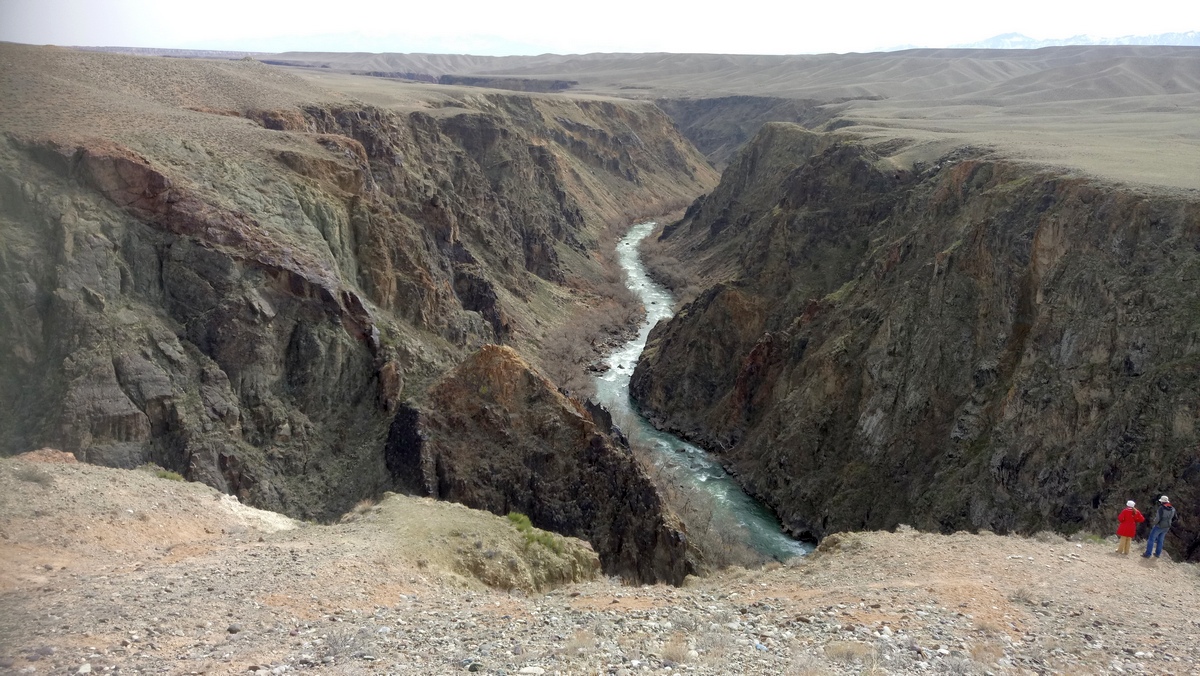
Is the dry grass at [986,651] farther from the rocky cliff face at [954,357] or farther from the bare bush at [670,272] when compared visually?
the bare bush at [670,272]

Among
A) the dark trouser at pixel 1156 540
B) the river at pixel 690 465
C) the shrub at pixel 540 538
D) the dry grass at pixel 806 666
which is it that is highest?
the dry grass at pixel 806 666

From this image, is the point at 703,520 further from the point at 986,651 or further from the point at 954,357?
the point at 986,651

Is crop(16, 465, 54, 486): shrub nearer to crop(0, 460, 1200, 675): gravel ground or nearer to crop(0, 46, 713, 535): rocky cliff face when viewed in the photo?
crop(0, 460, 1200, 675): gravel ground

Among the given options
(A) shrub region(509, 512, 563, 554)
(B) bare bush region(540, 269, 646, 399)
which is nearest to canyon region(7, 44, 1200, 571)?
(B) bare bush region(540, 269, 646, 399)

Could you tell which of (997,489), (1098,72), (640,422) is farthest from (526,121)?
(1098,72)

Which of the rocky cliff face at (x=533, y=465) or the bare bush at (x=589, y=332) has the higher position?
the rocky cliff face at (x=533, y=465)

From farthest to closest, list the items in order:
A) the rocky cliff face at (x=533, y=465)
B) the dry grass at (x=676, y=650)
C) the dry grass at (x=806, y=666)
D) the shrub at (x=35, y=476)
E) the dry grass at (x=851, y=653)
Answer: the rocky cliff face at (x=533, y=465) → the shrub at (x=35, y=476) → the dry grass at (x=851, y=653) → the dry grass at (x=676, y=650) → the dry grass at (x=806, y=666)

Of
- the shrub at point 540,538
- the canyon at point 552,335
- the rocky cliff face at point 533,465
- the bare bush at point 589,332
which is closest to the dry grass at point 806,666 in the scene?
the shrub at point 540,538
